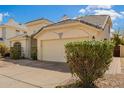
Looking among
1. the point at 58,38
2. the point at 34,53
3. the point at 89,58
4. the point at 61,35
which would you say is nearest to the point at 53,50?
the point at 58,38

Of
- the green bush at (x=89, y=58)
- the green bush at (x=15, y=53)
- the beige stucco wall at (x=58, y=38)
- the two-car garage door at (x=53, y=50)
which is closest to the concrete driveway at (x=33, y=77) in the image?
the green bush at (x=89, y=58)

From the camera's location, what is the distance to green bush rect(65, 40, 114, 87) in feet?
20.8

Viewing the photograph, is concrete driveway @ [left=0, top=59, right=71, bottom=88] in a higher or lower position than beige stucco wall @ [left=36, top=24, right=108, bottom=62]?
lower

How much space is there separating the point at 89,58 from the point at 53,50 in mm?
10771

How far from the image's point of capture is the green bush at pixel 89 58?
6332 millimetres

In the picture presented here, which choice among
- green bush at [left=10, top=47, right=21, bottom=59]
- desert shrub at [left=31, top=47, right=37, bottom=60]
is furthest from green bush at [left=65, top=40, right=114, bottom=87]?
green bush at [left=10, top=47, right=21, bottom=59]

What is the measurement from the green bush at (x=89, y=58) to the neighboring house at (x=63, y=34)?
23.0 ft

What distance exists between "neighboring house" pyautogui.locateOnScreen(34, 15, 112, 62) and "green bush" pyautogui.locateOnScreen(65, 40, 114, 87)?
7013 millimetres

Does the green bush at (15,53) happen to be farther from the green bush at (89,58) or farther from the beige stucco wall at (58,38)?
the green bush at (89,58)

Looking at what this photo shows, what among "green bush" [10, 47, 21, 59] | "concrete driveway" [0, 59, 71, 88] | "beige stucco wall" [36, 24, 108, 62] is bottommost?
"concrete driveway" [0, 59, 71, 88]

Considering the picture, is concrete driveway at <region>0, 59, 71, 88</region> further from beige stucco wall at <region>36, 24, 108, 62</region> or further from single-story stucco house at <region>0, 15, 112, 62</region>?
single-story stucco house at <region>0, 15, 112, 62</region>
